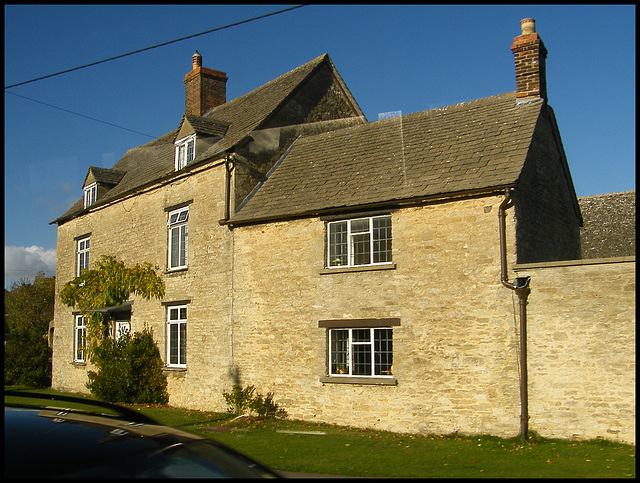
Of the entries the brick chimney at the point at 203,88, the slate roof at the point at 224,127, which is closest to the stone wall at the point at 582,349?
the slate roof at the point at 224,127

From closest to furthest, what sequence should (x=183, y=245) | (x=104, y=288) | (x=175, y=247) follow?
(x=183, y=245)
(x=175, y=247)
(x=104, y=288)

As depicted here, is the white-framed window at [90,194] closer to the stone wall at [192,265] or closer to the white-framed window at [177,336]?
the stone wall at [192,265]

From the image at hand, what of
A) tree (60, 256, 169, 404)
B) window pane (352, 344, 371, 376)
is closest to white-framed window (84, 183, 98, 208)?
tree (60, 256, 169, 404)

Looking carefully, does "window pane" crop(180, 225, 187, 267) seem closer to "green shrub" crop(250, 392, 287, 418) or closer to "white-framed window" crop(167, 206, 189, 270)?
"white-framed window" crop(167, 206, 189, 270)

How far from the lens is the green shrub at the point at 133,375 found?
2064cm

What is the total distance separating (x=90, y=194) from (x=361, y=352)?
1743 centimetres

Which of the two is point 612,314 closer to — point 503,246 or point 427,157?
point 503,246

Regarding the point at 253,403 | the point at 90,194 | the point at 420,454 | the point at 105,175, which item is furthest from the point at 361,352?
the point at 90,194

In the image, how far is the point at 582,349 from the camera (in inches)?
504

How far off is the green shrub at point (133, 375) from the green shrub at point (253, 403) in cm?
425

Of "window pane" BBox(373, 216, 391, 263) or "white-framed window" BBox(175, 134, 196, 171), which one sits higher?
"white-framed window" BBox(175, 134, 196, 171)

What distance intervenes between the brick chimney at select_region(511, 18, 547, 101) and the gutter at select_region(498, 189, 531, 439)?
14.4ft

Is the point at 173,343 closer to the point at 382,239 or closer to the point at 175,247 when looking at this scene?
the point at 175,247

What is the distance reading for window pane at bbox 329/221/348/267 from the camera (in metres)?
16.6
